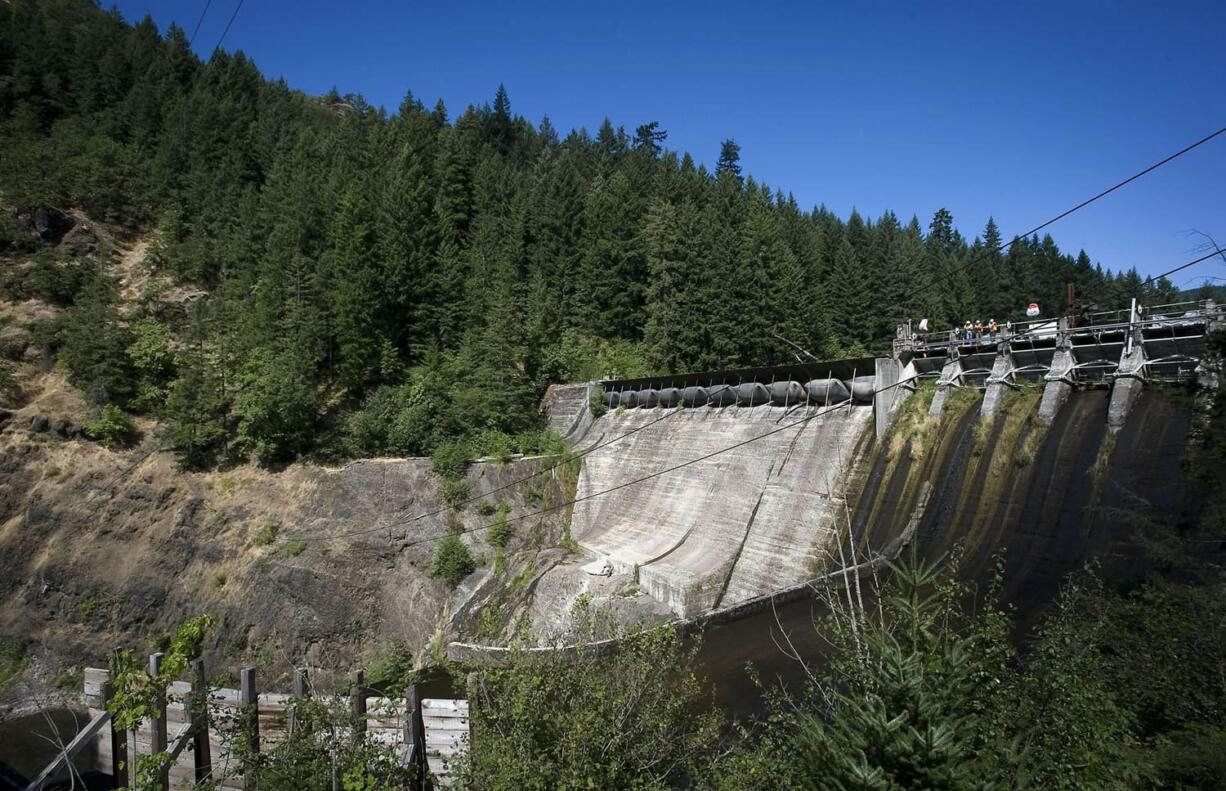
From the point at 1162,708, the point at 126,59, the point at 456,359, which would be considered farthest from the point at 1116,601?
the point at 126,59

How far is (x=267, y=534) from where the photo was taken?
1045 inches

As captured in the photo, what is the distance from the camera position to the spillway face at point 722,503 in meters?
19.2

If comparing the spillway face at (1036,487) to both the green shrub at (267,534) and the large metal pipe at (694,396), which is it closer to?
the large metal pipe at (694,396)

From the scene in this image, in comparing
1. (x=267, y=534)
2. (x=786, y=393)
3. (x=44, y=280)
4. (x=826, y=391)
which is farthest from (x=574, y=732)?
(x=44, y=280)

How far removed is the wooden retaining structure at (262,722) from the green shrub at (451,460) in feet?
61.9

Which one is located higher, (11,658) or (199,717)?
(199,717)

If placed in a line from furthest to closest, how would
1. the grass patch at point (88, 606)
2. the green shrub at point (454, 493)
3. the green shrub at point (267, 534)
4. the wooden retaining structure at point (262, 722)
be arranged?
the green shrub at point (454, 493) → the green shrub at point (267, 534) → the grass patch at point (88, 606) → the wooden retaining structure at point (262, 722)

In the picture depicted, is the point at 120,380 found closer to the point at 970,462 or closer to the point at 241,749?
the point at 241,749

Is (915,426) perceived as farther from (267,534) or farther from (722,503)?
(267,534)

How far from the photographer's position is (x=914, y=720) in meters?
4.64

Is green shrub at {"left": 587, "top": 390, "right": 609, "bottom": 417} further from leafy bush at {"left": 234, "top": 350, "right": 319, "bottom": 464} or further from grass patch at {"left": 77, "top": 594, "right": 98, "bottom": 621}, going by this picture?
grass patch at {"left": 77, "top": 594, "right": 98, "bottom": 621}

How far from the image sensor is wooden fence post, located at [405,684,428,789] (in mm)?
7844

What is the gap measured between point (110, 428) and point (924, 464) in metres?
33.7

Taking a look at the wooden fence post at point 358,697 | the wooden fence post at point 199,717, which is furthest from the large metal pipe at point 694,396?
the wooden fence post at point 199,717
